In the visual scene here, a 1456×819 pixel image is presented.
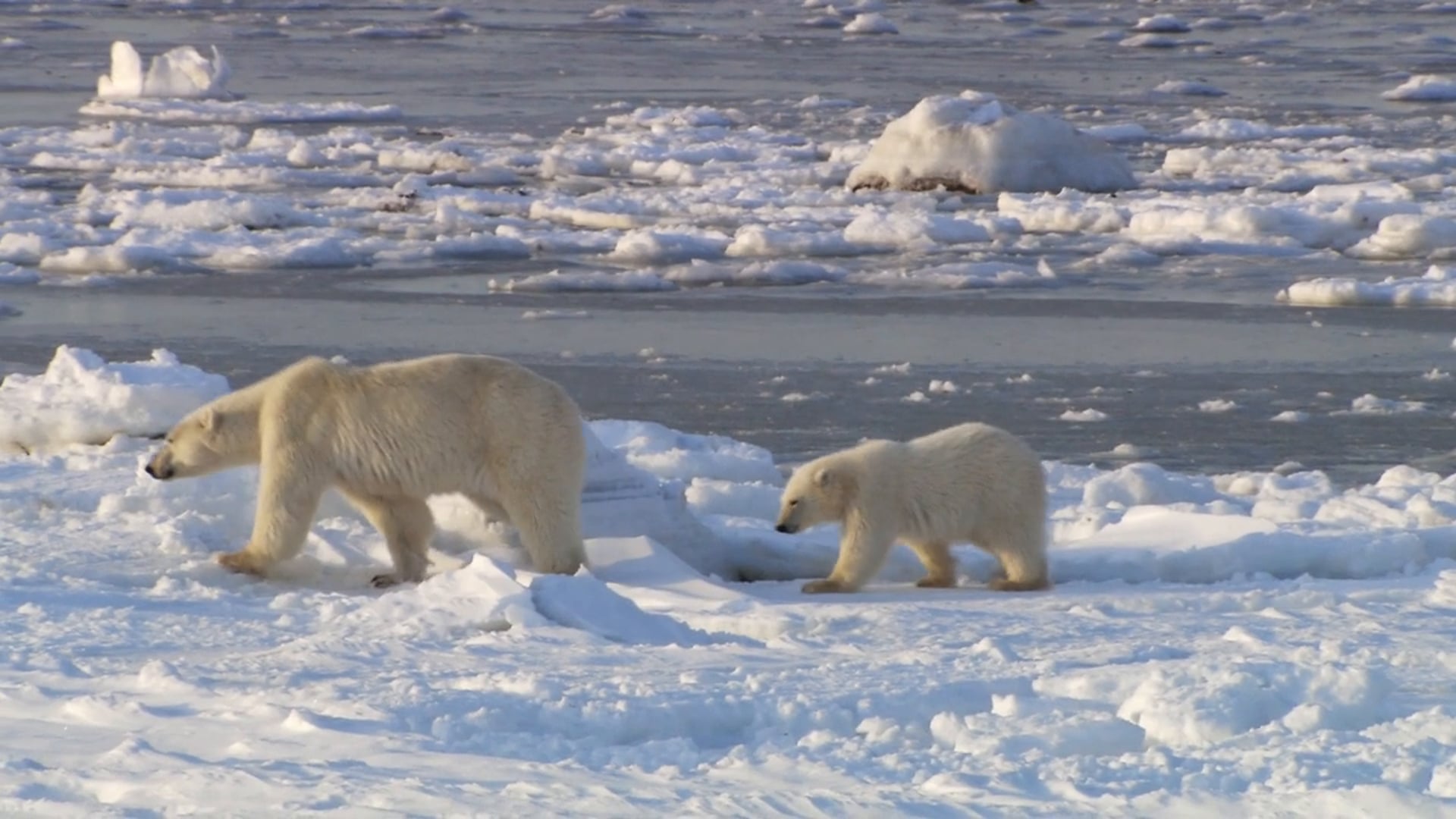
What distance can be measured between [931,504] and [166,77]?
2195 cm

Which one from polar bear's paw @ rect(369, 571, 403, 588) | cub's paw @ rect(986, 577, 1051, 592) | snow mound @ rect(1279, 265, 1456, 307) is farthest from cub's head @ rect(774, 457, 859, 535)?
snow mound @ rect(1279, 265, 1456, 307)

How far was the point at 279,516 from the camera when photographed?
514 cm

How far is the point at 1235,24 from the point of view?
40875 mm

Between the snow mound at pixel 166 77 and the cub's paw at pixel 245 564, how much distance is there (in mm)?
21142

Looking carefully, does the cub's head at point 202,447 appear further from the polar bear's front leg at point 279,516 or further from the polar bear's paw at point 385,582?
the polar bear's paw at point 385,582

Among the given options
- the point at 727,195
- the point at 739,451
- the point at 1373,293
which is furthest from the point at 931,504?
the point at 727,195

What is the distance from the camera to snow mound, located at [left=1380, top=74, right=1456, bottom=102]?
25562mm

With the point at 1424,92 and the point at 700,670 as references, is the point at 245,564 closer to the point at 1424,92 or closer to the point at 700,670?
the point at 700,670

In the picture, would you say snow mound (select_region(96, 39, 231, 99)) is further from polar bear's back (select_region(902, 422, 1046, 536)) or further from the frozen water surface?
polar bear's back (select_region(902, 422, 1046, 536))

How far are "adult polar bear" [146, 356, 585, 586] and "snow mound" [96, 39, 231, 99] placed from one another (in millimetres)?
21041

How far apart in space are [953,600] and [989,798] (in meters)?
2.16

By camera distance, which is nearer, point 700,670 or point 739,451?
point 700,670

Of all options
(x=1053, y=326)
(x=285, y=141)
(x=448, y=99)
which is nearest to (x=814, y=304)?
(x=1053, y=326)

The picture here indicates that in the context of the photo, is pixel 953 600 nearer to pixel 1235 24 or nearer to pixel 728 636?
pixel 728 636
